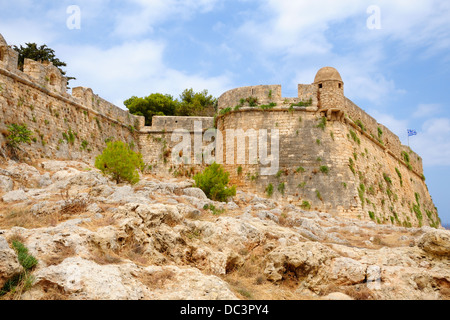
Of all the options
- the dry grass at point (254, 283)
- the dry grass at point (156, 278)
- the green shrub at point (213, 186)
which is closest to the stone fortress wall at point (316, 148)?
the green shrub at point (213, 186)

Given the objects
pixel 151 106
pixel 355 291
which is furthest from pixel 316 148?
pixel 151 106

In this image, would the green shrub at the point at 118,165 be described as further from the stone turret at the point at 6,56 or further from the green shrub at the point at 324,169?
the green shrub at the point at 324,169

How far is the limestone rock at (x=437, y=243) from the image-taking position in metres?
6.57

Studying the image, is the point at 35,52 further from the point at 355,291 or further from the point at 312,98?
the point at 355,291

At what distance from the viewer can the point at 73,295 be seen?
4266mm

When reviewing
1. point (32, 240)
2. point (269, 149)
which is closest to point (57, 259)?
point (32, 240)

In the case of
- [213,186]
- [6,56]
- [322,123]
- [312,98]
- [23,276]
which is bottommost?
[23,276]

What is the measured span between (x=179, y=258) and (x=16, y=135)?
8691 mm

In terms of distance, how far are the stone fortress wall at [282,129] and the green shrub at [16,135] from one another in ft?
0.71

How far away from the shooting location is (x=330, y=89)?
15.7m

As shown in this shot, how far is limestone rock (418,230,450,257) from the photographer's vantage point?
657cm

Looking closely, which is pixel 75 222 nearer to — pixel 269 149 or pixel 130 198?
pixel 130 198
